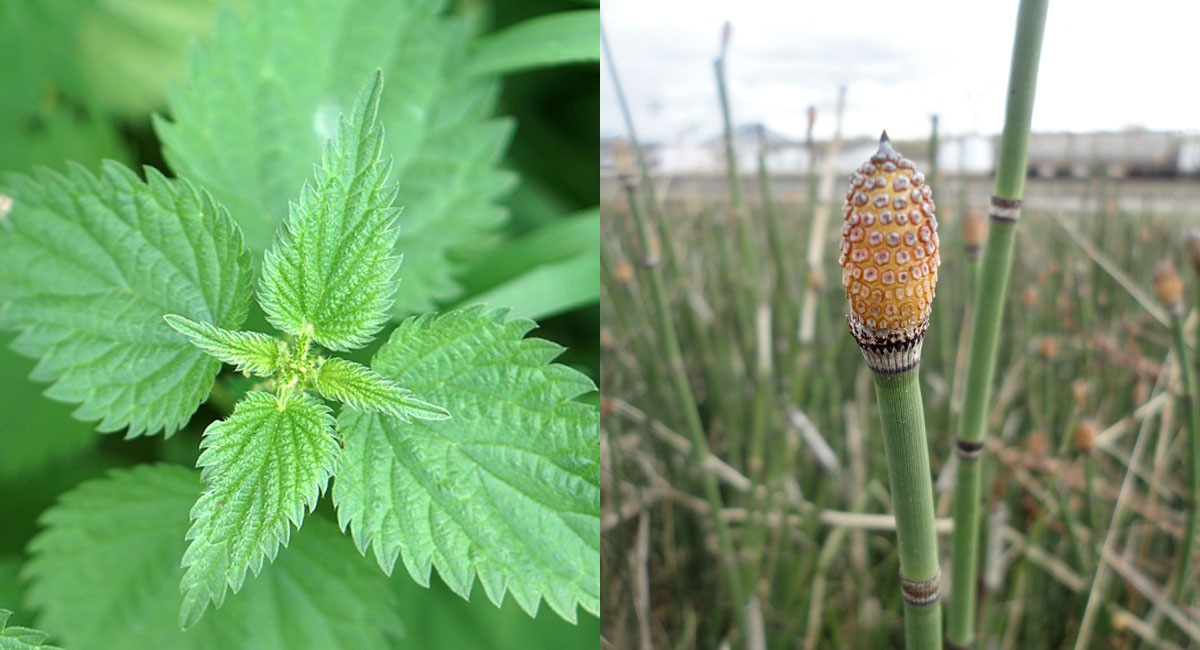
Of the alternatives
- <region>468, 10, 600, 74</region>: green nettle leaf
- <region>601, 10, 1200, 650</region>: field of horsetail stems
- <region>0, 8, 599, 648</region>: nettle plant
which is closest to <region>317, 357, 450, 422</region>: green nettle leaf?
<region>0, 8, 599, 648</region>: nettle plant

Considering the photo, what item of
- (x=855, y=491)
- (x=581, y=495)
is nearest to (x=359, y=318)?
(x=581, y=495)

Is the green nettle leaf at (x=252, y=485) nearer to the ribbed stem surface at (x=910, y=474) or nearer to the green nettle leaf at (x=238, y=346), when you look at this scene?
the green nettle leaf at (x=238, y=346)

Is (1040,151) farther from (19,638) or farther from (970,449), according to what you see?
(19,638)

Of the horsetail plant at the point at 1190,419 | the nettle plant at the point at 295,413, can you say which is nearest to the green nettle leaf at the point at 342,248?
the nettle plant at the point at 295,413

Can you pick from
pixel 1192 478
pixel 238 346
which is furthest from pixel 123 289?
pixel 1192 478

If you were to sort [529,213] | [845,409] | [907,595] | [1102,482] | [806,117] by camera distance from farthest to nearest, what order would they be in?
[529,213]
[845,409]
[1102,482]
[806,117]
[907,595]

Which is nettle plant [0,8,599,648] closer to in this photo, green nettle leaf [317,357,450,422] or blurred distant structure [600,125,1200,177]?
green nettle leaf [317,357,450,422]

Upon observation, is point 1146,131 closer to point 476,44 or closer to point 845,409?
point 845,409
